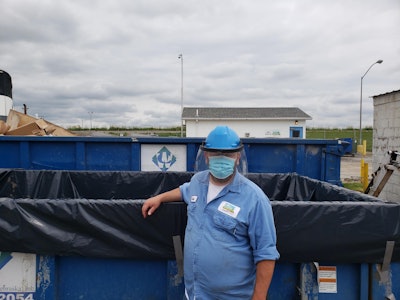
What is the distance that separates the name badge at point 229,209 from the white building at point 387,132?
738 centimetres

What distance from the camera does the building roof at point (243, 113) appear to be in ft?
87.2

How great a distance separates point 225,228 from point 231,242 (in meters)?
0.08

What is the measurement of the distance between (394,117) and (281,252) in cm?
794

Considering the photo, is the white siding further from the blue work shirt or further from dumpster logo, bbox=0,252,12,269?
the blue work shirt

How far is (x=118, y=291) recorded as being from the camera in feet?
7.67

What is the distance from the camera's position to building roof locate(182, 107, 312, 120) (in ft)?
87.2

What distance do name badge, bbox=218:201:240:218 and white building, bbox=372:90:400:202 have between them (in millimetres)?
7383

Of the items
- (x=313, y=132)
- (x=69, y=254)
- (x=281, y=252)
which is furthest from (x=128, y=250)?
(x=313, y=132)

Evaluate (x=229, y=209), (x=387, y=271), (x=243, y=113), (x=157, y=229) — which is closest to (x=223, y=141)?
(x=229, y=209)

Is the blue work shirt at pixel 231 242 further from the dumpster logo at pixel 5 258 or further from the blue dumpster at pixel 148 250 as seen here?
the dumpster logo at pixel 5 258

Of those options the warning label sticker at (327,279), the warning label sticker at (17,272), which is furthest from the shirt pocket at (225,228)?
the warning label sticker at (17,272)

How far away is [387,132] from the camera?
8945 mm

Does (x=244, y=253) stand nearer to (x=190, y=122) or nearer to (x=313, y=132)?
(x=190, y=122)

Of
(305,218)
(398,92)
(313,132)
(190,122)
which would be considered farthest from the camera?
(313,132)
